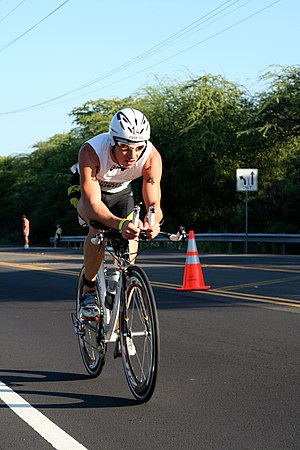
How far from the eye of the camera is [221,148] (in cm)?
3900

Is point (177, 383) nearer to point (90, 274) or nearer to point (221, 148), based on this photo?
point (90, 274)

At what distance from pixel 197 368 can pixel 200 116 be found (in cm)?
3346

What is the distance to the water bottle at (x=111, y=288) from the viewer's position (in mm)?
6188

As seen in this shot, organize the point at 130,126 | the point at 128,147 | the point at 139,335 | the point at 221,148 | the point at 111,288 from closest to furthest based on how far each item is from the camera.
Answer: the point at 139,335 → the point at 130,126 → the point at 128,147 → the point at 111,288 → the point at 221,148

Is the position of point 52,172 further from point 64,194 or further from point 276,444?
point 276,444

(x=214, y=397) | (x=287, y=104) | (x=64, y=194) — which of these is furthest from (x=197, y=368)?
(x=64, y=194)

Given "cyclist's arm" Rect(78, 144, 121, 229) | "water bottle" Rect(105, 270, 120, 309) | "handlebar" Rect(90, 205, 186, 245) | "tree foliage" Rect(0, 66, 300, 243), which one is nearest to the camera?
"handlebar" Rect(90, 205, 186, 245)

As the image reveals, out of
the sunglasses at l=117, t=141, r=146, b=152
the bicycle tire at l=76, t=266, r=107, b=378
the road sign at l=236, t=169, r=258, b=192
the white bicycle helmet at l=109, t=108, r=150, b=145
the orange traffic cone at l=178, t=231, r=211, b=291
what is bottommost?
the bicycle tire at l=76, t=266, r=107, b=378

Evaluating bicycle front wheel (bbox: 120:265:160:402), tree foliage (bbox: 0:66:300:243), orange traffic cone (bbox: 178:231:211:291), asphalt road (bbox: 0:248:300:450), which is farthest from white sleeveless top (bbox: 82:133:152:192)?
tree foliage (bbox: 0:66:300:243)

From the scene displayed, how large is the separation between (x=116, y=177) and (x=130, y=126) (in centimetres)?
66

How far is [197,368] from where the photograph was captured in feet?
22.8

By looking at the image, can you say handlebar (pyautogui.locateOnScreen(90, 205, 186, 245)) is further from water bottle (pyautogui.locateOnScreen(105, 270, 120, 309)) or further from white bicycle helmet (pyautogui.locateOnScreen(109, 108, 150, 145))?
white bicycle helmet (pyautogui.locateOnScreen(109, 108, 150, 145))

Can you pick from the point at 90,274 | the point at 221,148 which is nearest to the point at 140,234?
the point at 90,274

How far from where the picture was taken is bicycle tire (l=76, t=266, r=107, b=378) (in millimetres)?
6461
